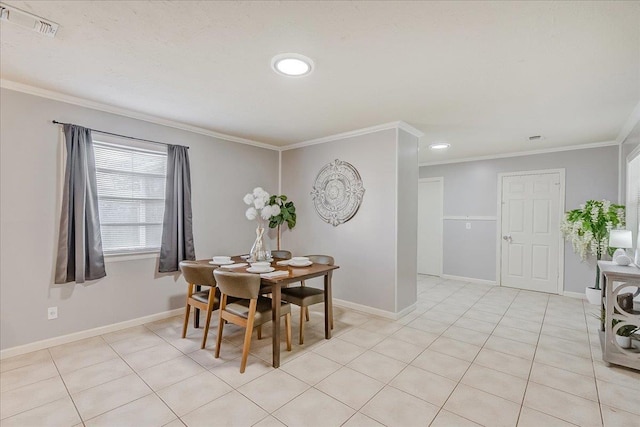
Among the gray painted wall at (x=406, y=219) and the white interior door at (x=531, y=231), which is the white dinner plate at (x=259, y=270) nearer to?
the gray painted wall at (x=406, y=219)

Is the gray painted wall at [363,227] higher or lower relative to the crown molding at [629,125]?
lower

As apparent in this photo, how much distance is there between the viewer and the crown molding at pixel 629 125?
10.2 feet

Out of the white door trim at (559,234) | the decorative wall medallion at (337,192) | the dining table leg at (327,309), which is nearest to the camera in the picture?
the dining table leg at (327,309)

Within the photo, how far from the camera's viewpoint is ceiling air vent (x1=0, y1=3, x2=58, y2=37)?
5.52 feet

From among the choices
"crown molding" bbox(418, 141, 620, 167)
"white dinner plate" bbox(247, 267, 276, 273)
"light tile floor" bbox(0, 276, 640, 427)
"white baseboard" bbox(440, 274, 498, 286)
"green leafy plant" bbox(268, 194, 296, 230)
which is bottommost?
"light tile floor" bbox(0, 276, 640, 427)

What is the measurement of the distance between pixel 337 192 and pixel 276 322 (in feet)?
7.44

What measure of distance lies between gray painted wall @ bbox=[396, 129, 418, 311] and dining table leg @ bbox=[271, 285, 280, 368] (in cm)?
179

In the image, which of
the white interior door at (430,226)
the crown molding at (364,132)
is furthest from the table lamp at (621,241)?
the white interior door at (430,226)

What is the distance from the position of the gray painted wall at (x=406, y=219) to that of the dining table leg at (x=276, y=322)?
1.79 metres

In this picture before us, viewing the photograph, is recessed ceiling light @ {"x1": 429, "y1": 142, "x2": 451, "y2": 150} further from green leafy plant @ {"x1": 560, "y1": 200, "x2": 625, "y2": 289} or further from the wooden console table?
the wooden console table

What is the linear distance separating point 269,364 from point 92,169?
2.70 m

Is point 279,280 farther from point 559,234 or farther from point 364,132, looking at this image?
point 559,234

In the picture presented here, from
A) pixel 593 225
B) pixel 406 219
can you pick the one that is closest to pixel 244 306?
pixel 406 219

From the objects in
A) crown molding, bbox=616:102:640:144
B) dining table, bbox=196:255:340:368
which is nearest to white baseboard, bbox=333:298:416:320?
dining table, bbox=196:255:340:368
